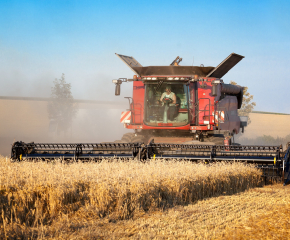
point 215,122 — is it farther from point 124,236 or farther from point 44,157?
point 124,236

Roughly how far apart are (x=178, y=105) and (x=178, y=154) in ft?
6.89

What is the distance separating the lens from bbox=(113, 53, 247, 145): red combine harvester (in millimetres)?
9922

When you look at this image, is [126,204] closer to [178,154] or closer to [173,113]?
[178,154]

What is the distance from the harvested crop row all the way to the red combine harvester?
11.4 ft

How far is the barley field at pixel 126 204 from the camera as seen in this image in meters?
3.95

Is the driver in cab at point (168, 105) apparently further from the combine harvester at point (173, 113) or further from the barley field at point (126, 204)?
the barley field at point (126, 204)

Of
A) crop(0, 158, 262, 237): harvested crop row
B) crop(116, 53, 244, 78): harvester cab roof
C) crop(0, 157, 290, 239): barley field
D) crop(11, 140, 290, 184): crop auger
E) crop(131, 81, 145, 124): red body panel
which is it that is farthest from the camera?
crop(131, 81, 145, 124): red body panel

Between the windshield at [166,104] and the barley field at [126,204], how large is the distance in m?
3.42

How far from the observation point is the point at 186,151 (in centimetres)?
841

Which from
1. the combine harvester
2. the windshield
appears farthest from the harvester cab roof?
the windshield

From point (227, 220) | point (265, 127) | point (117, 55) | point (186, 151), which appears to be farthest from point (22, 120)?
point (227, 220)

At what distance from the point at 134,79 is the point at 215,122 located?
99.7 inches

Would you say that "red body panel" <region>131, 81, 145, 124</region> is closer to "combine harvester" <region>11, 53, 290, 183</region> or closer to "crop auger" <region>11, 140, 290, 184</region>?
"combine harvester" <region>11, 53, 290, 183</region>

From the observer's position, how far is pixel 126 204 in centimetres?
480
